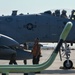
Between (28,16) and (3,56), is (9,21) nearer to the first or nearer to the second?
(28,16)

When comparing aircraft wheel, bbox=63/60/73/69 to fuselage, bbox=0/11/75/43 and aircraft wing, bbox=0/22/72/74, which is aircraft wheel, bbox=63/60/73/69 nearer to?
fuselage, bbox=0/11/75/43

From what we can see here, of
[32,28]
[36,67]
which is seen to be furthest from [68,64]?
[36,67]

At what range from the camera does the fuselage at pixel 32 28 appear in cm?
1420

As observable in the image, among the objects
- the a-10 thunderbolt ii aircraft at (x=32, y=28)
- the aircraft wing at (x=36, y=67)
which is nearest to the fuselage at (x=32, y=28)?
the a-10 thunderbolt ii aircraft at (x=32, y=28)

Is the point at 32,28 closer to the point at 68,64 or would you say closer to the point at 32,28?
the point at 32,28

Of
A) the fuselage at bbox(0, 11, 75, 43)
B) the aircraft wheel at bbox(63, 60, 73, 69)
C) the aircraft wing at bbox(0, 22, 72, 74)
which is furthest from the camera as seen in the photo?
the fuselage at bbox(0, 11, 75, 43)

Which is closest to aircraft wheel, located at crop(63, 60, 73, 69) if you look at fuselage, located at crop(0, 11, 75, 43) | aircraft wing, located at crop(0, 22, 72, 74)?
fuselage, located at crop(0, 11, 75, 43)

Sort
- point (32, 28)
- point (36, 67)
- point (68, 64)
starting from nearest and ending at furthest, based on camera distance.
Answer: point (36, 67), point (68, 64), point (32, 28)

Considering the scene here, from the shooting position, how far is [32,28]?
47.0 ft

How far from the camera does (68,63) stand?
14.1 m

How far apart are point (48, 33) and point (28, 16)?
1291 mm

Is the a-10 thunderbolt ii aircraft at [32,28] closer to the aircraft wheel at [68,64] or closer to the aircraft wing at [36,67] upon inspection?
the aircraft wheel at [68,64]

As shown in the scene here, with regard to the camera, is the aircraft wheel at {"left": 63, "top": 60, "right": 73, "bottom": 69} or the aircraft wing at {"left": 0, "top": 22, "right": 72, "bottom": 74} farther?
the aircraft wheel at {"left": 63, "top": 60, "right": 73, "bottom": 69}

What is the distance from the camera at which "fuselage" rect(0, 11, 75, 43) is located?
14203mm
